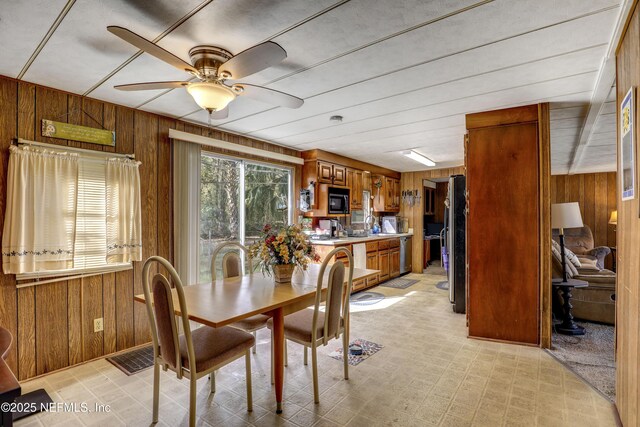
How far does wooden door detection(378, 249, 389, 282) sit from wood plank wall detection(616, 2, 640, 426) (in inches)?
153

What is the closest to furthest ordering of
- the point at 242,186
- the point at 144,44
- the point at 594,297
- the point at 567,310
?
the point at 144,44
the point at 567,310
the point at 594,297
the point at 242,186

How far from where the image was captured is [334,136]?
4199 millimetres

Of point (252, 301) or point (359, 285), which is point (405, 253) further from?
point (252, 301)

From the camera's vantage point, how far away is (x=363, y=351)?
3.02 metres

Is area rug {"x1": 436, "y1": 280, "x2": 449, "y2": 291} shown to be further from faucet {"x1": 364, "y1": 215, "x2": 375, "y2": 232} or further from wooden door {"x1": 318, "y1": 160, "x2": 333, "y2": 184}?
wooden door {"x1": 318, "y1": 160, "x2": 333, "y2": 184}

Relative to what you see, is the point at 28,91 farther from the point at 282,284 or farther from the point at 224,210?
the point at 282,284

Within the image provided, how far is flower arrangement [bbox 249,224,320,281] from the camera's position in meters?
2.50

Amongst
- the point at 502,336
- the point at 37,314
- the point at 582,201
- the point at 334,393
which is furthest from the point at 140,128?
the point at 582,201

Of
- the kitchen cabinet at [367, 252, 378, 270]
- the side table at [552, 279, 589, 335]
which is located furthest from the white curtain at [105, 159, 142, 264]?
the side table at [552, 279, 589, 335]

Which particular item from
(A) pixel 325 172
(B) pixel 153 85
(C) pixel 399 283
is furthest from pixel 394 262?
(B) pixel 153 85

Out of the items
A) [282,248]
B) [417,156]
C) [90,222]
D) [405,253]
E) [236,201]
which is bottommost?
[405,253]

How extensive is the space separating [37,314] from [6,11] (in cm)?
216

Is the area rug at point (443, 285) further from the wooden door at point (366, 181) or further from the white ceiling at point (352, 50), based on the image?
the white ceiling at point (352, 50)

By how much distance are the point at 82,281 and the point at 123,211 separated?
26.9 inches
